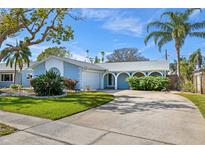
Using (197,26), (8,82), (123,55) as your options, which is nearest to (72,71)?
(8,82)

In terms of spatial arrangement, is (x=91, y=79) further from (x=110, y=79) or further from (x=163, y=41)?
(x=163, y=41)

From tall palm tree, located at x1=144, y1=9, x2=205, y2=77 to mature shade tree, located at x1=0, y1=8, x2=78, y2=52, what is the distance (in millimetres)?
11853

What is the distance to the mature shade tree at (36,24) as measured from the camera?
1261 cm

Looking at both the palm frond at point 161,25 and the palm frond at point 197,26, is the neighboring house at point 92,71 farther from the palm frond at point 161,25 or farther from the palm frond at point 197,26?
the palm frond at point 197,26

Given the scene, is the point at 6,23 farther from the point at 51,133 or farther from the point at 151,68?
the point at 151,68

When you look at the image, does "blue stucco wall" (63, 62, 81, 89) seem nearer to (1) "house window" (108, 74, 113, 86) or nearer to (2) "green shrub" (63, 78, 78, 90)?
(2) "green shrub" (63, 78, 78, 90)

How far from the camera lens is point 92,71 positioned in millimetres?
24062

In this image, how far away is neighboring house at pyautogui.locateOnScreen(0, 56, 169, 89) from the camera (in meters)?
22.2

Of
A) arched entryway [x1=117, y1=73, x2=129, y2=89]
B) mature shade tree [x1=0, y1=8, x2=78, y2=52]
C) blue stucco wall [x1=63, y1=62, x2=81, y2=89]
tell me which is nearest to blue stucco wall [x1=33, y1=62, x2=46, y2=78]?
blue stucco wall [x1=63, y1=62, x2=81, y2=89]

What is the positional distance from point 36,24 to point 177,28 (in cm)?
1465

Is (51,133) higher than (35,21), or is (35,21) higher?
(35,21)
